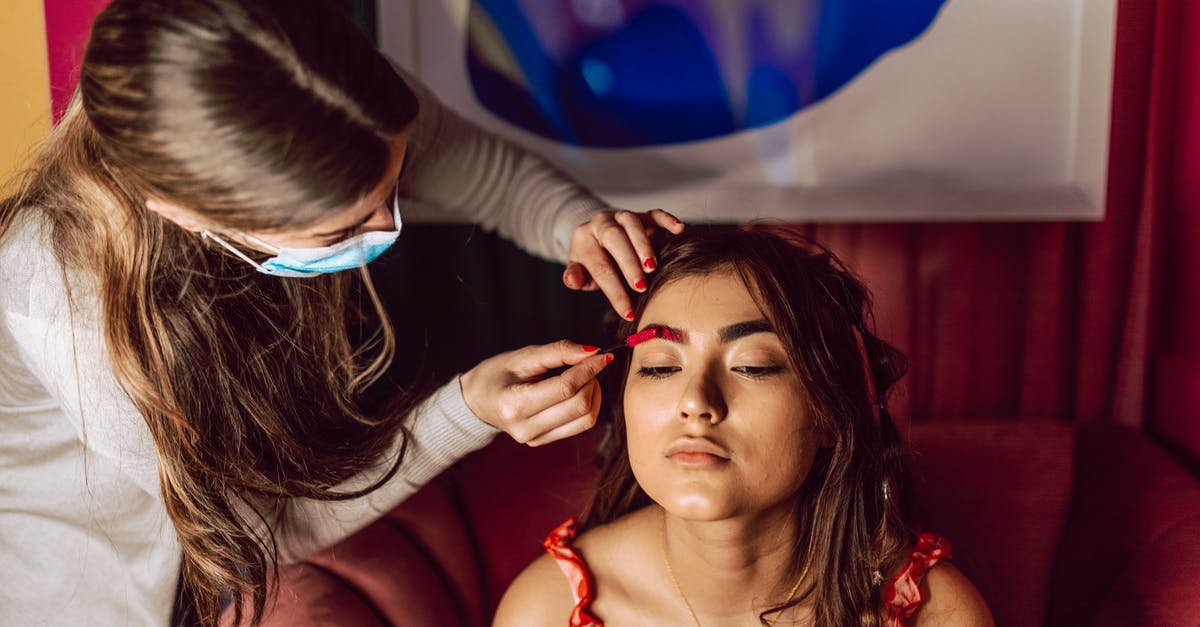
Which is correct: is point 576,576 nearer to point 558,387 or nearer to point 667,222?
point 558,387

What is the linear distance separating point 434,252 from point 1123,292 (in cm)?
137

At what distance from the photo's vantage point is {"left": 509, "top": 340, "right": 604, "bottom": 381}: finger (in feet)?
3.63

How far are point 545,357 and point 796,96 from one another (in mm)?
868

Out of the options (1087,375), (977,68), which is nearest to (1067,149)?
(977,68)

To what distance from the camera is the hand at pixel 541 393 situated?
1082 mm

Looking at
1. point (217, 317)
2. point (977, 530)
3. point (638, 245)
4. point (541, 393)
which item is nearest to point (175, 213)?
point (217, 317)

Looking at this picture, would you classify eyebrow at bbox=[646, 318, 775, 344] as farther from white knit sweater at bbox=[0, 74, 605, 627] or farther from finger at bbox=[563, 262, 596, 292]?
white knit sweater at bbox=[0, 74, 605, 627]

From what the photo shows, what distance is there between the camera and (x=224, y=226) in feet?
3.08

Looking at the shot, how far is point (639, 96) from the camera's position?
1.73m

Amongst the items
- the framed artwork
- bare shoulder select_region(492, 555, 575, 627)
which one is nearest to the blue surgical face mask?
bare shoulder select_region(492, 555, 575, 627)

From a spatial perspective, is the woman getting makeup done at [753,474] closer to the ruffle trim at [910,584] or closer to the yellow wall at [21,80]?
the ruffle trim at [910,584]

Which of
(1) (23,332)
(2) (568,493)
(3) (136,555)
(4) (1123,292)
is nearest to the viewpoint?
(1) (23,332)

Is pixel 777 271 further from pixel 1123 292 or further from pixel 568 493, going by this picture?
pixel 1123 292

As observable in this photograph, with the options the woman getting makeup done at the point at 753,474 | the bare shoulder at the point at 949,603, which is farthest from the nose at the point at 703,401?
the bare shoulder at the point at 949,603
